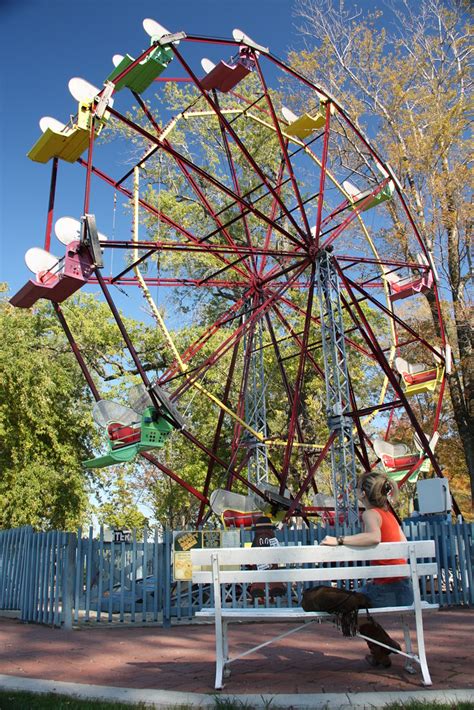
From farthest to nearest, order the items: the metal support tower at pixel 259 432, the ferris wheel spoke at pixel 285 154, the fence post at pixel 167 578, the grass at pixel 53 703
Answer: the metal support tower at pixel 259 432 < the ferris wheel spoke at pixel 285 154 < the fence post at pixel 167 578 < the grass at pixel 53 703

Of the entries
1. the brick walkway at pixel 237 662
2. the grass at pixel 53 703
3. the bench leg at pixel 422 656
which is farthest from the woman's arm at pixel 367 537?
the grass at pixel 53 703

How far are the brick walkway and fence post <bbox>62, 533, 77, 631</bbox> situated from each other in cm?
34

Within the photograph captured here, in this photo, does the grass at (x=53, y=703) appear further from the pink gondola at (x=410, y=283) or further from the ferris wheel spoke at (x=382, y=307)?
the pink gondola at (x=410, y=283)

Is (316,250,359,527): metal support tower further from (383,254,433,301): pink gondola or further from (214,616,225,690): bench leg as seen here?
(214,616,225,690): bench leg

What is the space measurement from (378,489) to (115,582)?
585 cm

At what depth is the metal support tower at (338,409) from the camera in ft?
36.6

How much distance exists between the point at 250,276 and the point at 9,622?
8958 mm

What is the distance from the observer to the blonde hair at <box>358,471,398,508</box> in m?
4.61

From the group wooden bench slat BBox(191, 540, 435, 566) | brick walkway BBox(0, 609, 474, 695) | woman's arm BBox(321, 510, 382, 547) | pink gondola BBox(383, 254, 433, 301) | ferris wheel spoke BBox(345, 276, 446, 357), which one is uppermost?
pink gondola BBox(383, 254, 433, 301)

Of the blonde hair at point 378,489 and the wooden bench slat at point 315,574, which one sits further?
the blonde hair at point 378,489

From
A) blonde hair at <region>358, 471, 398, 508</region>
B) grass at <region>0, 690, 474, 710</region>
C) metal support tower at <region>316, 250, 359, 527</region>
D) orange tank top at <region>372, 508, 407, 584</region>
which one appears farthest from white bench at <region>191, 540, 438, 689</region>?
metal support tower at <region>316, 250, 359, 527</region>

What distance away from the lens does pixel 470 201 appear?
20922 mm

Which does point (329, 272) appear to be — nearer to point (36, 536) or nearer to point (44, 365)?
point (36, 536)

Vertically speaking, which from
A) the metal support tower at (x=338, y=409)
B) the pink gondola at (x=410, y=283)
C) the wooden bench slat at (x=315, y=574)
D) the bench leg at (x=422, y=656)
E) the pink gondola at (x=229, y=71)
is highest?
the pink gondola at (x=229, y=71)
